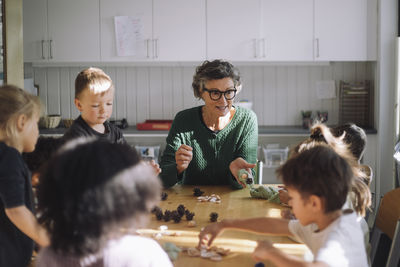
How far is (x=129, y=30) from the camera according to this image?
15.4ft

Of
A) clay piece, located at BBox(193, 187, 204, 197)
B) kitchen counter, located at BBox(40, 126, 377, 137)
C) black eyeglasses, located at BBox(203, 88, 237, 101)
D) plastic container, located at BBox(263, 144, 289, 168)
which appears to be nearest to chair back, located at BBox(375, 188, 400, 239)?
clay piece, located at BBox(193, 187, 204, 197)

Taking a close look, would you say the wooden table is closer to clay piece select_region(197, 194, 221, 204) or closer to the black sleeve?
clay piece select_region(197, 194, 221, 204)

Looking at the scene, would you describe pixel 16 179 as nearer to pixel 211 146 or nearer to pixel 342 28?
pixel 211 146

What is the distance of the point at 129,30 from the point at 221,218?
2966 mm

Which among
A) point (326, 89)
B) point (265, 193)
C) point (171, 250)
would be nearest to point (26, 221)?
point (171, 250)

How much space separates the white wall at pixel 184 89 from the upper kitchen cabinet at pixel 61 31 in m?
0.36

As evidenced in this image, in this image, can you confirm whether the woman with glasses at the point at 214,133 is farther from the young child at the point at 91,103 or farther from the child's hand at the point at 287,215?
the child's hand at the point at 287,215

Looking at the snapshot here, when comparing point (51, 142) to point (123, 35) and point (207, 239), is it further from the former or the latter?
point (123, 35)

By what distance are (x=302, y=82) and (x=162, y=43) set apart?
1357mm

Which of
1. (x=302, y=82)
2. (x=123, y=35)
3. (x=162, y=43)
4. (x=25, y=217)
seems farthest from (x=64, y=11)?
(x=25, y=217)

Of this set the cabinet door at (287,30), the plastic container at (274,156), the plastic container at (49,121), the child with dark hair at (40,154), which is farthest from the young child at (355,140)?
the plastic container at (49,121)

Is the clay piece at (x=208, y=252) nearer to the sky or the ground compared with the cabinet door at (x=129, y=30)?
nearer to the ground

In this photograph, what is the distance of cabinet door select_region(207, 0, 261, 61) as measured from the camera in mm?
4586

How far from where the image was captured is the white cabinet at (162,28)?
4629mm
